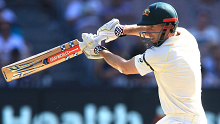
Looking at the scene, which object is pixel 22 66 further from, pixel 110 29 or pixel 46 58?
pixel 110 29

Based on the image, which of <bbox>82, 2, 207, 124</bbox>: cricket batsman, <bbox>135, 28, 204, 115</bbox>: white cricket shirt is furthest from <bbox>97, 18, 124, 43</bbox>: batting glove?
<bbox>135, 28, 204, 115</bbox>: white cricket shirt

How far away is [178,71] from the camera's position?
378cm

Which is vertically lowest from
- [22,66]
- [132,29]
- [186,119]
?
[186,119]

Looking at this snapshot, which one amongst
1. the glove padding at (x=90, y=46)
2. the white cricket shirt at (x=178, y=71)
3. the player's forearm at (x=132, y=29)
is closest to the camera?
the white cricket shirt at (x=178, y=71)

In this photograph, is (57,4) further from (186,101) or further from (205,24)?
(186,101)

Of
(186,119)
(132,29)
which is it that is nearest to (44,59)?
(132,29)

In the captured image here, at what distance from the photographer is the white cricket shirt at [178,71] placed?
376cm

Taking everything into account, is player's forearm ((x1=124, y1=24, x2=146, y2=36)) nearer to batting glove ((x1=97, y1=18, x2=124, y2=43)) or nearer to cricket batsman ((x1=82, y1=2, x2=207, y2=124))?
batting glove ((x1=97, y1=18, x2=124, y2=43))

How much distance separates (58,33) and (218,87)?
3.21 meters

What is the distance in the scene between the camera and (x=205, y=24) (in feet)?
25.4

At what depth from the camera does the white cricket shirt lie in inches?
148

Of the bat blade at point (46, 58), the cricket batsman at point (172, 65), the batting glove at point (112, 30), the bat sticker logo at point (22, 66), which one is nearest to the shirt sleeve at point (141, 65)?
the cricket batsman at point (172, 65)

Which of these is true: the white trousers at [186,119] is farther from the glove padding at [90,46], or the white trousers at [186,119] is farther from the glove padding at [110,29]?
the glove padding at [110,29]

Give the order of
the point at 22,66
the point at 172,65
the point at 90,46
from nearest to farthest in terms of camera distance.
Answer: the point at 172,65
the point at 90,46
the point at 22,66
